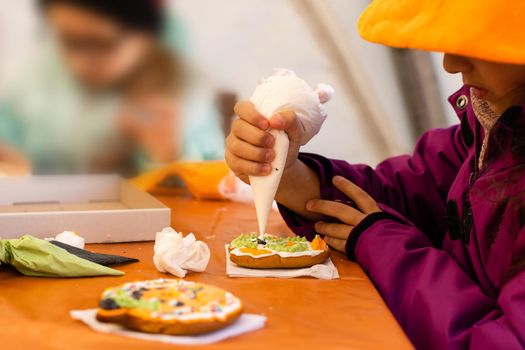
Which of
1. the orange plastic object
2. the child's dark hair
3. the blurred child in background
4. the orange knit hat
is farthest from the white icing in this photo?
the child's dark hair

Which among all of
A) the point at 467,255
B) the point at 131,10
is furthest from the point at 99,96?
the point at 467,255

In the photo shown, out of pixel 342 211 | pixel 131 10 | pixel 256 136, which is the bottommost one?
pixel 342 211

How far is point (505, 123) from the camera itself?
91 cm

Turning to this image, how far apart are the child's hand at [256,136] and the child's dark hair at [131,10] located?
1045 millimetres

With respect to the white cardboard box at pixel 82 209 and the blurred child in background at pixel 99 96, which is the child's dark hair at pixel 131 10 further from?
the white cardboard box at pixel 82 209

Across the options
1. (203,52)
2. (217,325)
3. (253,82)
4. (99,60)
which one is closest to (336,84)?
(253,82)

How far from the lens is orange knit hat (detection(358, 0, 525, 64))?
77cm

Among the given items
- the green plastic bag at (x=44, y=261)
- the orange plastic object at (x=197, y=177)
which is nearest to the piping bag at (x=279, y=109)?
the green plastic bag at (x=44, y=261)

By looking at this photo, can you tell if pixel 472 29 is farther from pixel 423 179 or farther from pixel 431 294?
pixel 423 179

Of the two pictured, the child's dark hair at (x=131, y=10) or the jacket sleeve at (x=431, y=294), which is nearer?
the jacket sleeve at (x=431, y=294)

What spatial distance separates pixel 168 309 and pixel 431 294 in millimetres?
348

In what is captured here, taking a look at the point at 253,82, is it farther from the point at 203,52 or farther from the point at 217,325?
the point at 217,325

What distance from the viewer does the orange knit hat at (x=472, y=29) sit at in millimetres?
774

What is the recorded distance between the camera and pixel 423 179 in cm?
139
